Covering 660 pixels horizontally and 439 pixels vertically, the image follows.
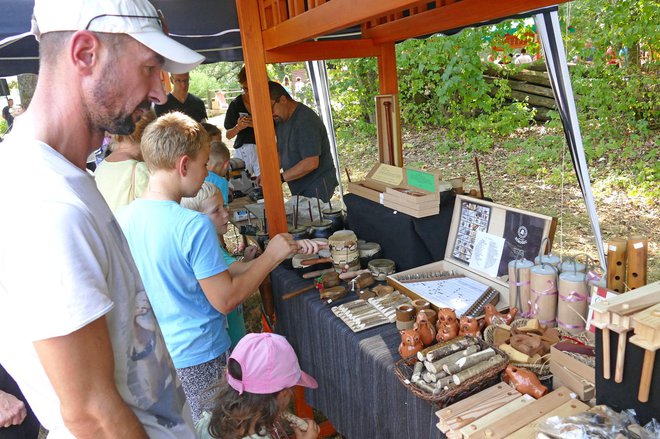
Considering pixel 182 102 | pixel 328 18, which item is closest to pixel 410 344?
pixel 328 18

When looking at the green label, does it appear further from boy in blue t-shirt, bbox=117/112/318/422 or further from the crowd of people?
the crowd of people

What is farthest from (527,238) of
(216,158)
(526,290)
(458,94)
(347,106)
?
(347,106)

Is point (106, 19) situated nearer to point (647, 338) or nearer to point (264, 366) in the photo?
point (264, 366)

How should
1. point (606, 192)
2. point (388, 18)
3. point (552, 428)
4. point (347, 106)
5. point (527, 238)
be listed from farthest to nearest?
point (347, 106)
point (606, 192)
point (388, 18)
point (527, 238)
point (552, 428)

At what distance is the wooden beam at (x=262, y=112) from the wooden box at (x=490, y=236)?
2.82ft

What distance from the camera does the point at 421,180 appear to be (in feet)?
7.54

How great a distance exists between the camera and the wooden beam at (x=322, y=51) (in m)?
2.53

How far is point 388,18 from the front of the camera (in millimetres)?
2910

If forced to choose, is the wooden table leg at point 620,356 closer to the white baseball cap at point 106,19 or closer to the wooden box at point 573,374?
the wooden box at point 573,374

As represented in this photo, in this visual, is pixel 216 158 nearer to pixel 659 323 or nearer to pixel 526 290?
pixel 526 290

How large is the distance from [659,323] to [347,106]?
1139 centimetres

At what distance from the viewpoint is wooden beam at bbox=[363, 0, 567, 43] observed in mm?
2107

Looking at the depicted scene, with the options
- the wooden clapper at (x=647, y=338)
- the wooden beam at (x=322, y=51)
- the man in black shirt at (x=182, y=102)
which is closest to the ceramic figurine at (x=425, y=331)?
the wooden clapper at (x=647, y=338)

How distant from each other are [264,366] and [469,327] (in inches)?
27.4
